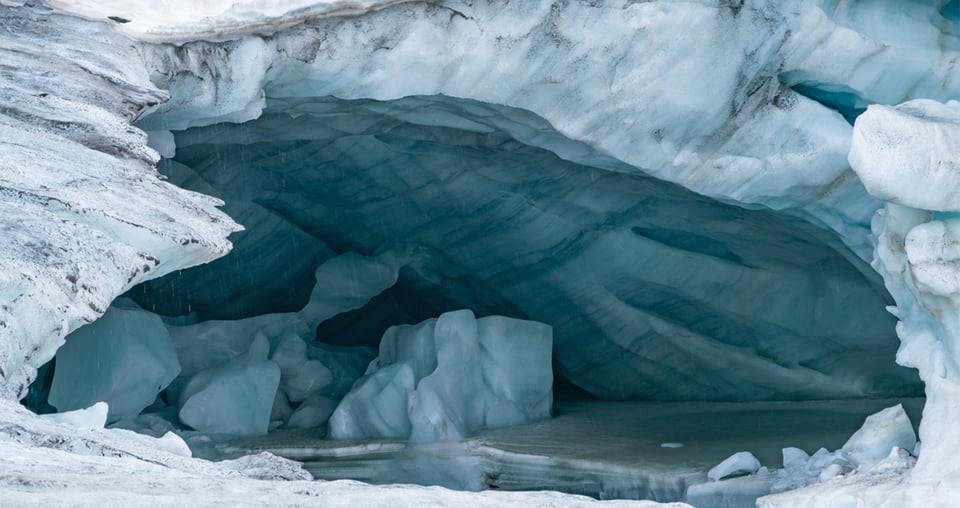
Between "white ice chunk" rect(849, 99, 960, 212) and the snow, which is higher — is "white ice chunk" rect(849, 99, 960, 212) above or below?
below

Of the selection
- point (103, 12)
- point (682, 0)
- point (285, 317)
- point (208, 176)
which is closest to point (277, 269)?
point (285, 317)

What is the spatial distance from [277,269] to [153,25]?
329 cm

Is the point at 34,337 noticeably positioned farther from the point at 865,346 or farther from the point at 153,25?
the point at 865,346

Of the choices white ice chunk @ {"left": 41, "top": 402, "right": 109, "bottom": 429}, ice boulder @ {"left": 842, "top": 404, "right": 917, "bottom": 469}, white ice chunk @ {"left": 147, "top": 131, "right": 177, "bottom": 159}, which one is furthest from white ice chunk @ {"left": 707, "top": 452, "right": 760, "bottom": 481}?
white ice chunk @ {"left": 41, "top": 402, "right": 109, "bottom": 429}

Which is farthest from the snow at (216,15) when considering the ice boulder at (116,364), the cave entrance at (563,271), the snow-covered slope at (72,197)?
the ice boulder at (116,364)

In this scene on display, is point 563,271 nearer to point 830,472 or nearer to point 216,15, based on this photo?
point 830,472

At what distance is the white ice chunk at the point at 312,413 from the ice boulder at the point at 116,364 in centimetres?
107

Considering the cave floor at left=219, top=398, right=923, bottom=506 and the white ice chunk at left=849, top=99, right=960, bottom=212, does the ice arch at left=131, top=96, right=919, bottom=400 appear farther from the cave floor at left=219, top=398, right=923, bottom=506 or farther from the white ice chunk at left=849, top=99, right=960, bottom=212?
the white ice chunk at left=849, top=99, right=960, bottom=212

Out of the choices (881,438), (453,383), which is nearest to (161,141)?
(453,383)

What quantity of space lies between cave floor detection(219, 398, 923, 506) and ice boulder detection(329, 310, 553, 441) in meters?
0.17

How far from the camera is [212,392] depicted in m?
6.26

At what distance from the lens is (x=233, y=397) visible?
6293mm

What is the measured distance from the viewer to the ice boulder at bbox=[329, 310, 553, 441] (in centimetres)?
609

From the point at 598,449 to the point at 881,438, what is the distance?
1546 millimetres
